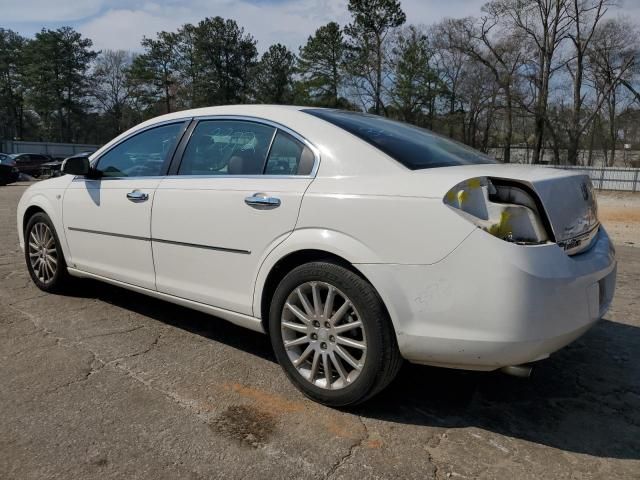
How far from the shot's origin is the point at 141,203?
361 centimetres

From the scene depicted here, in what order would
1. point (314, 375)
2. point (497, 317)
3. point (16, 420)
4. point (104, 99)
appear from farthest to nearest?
point (104, 99)
point (314, 375)
point (16, 420)
point (497, 317)

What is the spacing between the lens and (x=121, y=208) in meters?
3.77

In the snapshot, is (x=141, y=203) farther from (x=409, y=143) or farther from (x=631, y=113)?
(x=631, y=113)

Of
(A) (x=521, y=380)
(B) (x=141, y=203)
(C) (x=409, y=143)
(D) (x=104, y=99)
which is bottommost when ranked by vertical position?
(A) (x=521, y=380)

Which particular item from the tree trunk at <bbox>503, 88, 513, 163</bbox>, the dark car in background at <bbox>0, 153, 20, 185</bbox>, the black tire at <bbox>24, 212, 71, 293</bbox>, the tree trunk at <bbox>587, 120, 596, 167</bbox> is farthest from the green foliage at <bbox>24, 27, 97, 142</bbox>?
the black tire at <bbox>24, 212, 71, 293</bbox>

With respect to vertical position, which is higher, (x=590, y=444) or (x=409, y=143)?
(x=409, y=143)

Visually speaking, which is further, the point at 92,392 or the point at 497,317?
the point at 92,392

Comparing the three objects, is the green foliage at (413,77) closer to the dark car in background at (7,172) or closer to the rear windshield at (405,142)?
the dark car in background at (7,172)

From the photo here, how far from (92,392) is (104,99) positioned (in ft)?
222

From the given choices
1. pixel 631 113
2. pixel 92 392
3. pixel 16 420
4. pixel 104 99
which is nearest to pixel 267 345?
pixel 92 392

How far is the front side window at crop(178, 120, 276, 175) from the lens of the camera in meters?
3.15

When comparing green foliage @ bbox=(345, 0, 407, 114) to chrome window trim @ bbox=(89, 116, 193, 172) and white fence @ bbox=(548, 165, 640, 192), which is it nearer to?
white fence @ bbox=(548, 165, 640, 192)

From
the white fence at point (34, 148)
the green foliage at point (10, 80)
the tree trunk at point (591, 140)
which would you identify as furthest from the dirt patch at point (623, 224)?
the green foliage at point (10, 80)

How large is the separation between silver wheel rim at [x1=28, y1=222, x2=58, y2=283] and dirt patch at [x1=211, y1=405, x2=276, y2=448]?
8.75 feet
